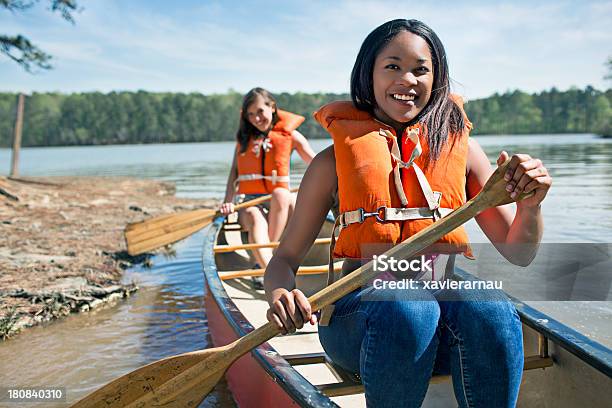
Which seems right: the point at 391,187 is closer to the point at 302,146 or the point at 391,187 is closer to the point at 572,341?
the point at 572,341

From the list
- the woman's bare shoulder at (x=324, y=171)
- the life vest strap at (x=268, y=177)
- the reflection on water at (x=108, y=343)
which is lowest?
the reflection on water at (x=108, y=343)

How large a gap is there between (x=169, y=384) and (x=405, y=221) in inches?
38.8

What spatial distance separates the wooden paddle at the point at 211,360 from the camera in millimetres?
1659

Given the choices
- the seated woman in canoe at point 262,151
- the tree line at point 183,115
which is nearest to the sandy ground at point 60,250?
the seated woman in canoe at point 262,151

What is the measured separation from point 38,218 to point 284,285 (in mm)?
7875

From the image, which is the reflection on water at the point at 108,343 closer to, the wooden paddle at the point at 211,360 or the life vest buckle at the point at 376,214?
the wooden paddle at the point at 211,360

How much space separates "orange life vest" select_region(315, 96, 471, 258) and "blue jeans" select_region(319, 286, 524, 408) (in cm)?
28

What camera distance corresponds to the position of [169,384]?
6.84 feet

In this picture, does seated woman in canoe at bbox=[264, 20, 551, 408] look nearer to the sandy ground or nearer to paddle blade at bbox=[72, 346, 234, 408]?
paddle blade at bbox=[72, 346, 234, 408]

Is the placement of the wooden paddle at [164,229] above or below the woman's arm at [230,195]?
below

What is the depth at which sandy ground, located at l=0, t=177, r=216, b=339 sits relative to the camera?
4754mm

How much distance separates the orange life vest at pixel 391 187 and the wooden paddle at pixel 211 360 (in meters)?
0.15

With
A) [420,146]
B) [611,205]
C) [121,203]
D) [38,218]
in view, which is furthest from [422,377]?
[121,203]

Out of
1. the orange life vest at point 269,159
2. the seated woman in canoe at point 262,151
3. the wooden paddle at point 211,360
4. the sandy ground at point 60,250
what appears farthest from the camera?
the orange life vest at point 269,159
